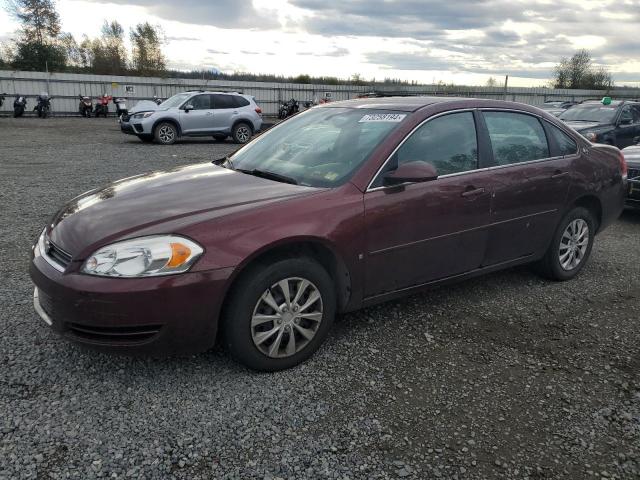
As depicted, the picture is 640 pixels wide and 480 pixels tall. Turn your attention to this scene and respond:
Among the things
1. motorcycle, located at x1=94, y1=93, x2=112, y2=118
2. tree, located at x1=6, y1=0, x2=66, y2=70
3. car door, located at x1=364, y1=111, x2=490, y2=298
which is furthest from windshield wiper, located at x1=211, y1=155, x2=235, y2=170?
tree, located at x1=6, y1=0, x2=66, y2=70

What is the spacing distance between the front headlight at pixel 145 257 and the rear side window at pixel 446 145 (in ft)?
5.26

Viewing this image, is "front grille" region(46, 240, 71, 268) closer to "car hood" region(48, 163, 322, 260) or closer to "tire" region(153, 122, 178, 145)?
"car hood" region(48, 163, 322, 260)

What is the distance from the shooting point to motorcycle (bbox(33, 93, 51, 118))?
84.0 ft

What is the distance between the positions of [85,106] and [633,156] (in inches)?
1036

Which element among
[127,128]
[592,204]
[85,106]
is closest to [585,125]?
[592,204]

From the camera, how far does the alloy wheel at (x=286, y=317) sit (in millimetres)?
3098

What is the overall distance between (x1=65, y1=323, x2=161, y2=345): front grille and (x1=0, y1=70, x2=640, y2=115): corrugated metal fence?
24.1 metres

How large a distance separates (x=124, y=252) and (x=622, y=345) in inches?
132

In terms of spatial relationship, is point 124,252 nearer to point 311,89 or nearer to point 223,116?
point 223,116

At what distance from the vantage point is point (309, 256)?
330 centimetres

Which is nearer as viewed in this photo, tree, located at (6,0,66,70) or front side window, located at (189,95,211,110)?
front side window, located at (189,95,211,110)

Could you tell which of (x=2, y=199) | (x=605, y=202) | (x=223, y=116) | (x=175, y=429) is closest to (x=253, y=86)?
(x=223, y=116)

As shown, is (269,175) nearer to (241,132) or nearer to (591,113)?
(591,113)

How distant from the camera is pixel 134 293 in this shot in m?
2.75
